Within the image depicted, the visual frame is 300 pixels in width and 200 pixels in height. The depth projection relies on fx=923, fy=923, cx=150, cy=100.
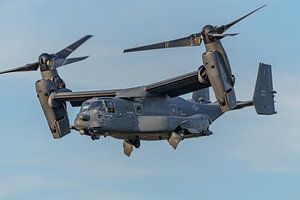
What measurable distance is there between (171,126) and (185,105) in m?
→ 2.85

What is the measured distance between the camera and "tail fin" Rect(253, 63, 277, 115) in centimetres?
5975

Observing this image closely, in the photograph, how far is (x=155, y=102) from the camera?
58312mm

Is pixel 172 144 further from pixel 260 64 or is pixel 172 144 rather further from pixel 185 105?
pixel 260 64

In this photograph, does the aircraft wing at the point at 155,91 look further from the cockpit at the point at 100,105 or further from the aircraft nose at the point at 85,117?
the aircraft nose at the point at 85,117

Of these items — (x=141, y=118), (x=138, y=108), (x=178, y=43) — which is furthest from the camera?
(x=138, y=108)

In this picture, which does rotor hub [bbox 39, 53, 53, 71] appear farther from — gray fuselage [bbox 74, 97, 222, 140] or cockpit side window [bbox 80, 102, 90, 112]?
cockpit side window [bbox 80, 102, 90, 112]

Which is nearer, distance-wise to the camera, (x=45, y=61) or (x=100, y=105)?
(x=100, y=105)

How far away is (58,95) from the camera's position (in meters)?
60.1

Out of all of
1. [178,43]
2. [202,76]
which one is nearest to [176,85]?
[178,43]

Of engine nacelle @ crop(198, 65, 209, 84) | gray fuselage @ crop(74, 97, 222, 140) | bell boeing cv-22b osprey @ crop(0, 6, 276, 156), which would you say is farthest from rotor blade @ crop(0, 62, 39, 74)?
engine nacelle @ crop(198, 65, 209, 84)

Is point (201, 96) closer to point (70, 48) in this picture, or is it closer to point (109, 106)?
point (70, 48)

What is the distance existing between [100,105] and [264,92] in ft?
38.5

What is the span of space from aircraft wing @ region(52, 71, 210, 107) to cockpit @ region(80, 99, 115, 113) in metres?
1.76

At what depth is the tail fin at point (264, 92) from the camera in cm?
5975
